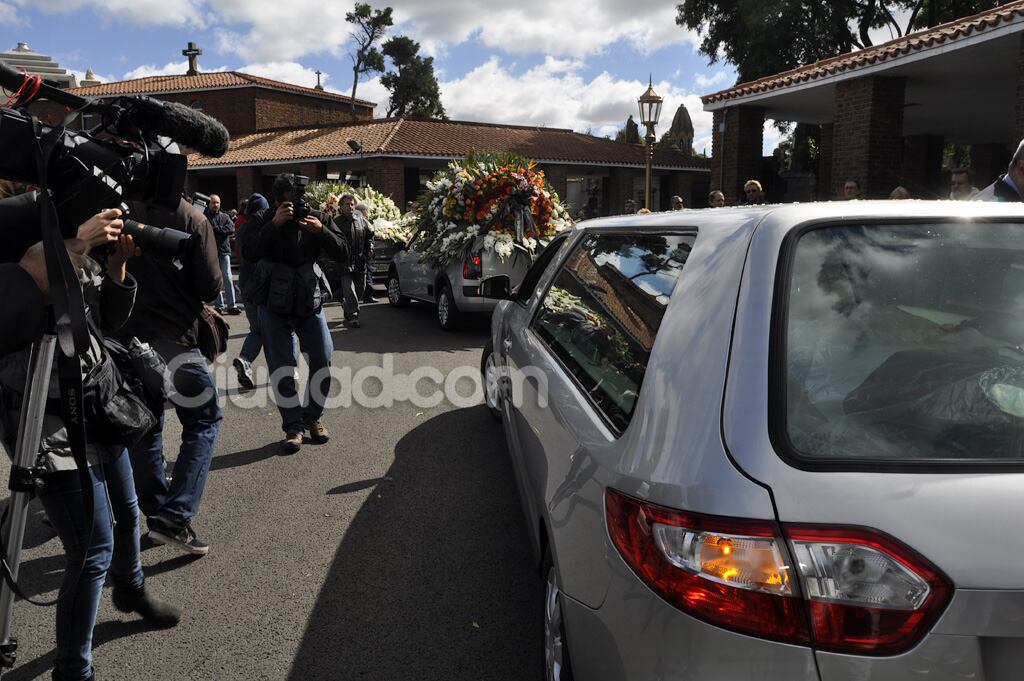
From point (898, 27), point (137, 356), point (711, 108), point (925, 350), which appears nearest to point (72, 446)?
point (137, 356)

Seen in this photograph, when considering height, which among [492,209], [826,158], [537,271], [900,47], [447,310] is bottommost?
[447,310]

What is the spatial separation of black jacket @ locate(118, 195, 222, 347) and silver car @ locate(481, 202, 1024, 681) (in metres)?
2.11

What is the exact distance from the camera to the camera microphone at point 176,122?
2455mm

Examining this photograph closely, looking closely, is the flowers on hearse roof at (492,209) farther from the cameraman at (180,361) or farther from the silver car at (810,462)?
the silver car at (810,462)

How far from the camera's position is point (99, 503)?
2477 millimetres

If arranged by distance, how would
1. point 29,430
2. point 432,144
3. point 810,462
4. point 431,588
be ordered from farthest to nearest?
point 432,144
point 431,588
point 29,430
point 810,462

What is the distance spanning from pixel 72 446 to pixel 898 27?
34259 millimetres

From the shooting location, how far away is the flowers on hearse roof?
9766 millimetres

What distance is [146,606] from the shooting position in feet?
9.80

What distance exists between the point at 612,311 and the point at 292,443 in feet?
11.0

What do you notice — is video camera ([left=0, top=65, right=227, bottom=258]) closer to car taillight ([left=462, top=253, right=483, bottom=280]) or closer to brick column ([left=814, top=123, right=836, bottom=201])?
car taillight ([left=462, top=253, right=483, bottom=280])

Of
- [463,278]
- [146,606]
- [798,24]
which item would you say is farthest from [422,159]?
[146,606]

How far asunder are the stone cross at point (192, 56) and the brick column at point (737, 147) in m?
40.0

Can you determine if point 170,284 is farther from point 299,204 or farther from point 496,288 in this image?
point 496,288
